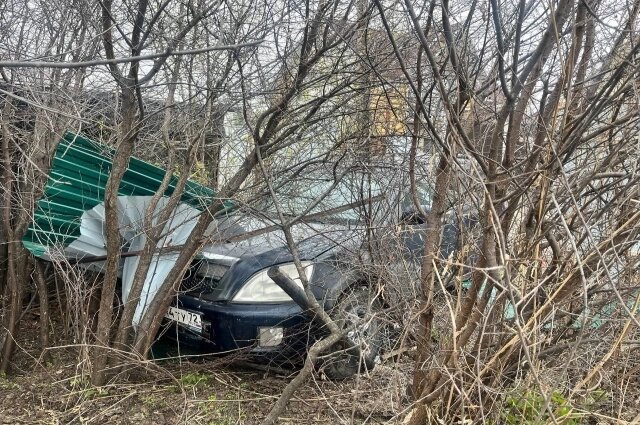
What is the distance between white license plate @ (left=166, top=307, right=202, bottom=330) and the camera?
12.5 ft

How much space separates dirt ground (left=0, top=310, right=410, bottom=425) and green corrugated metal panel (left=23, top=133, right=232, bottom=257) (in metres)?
0.85

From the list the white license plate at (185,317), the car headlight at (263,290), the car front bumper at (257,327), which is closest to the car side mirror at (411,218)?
the car headlight at (263,290)

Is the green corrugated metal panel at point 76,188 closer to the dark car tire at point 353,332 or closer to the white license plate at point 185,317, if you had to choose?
the white license plate at point 185,317

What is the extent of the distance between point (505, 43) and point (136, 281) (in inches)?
102

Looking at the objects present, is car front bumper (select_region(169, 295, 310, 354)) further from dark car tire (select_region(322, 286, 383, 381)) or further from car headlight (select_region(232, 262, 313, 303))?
dark car tire (select_region(322, 286, 383, 381))

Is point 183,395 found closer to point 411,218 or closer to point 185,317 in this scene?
point 185,317

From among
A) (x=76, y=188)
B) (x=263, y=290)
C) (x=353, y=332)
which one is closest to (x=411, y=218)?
(x=353, y=332)

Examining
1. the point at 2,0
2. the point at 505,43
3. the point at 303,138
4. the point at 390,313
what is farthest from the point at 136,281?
the point at 505,43

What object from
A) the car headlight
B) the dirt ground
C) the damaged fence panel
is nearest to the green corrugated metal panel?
the damaged fence panel

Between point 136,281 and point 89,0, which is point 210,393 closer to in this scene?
point 136,281

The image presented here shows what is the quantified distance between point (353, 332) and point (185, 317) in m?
1.29

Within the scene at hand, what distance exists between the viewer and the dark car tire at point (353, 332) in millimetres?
2998

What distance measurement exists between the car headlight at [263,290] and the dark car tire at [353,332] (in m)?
0.39

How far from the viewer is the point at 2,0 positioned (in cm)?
367
